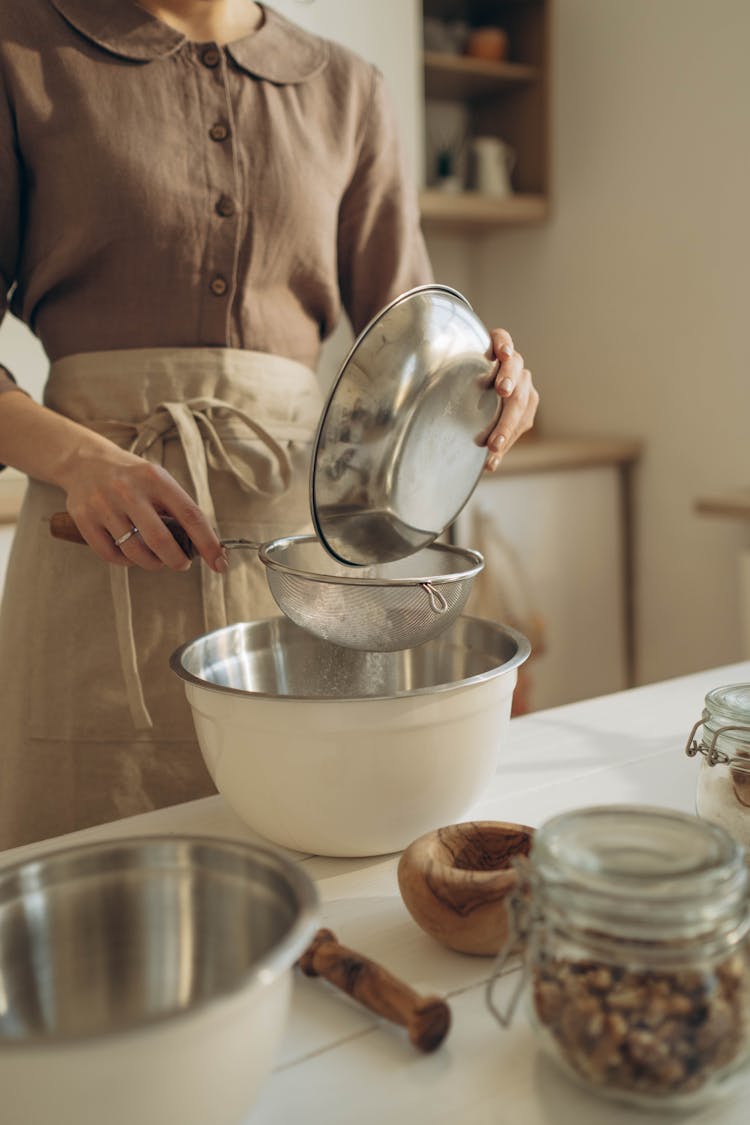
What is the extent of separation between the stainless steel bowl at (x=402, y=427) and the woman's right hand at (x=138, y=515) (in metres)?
0.10

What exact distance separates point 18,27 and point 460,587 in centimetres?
68

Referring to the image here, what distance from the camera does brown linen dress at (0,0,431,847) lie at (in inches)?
41.6

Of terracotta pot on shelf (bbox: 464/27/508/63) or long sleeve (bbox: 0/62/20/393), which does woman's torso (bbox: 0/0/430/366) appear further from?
terracotta pot on shelf (bbox: 464/27/508/63)

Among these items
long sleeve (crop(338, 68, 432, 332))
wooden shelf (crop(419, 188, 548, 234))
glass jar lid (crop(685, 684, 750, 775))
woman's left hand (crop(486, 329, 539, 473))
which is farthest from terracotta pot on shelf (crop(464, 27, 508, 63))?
glass jar lid (crop(685, 684, 750, 775))

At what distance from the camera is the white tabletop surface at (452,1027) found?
486 mm

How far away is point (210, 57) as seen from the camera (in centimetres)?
110

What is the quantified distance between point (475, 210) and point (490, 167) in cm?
17

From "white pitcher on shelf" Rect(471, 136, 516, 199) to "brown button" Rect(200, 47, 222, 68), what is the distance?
1635 millimetres

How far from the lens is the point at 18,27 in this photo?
41.1 inches

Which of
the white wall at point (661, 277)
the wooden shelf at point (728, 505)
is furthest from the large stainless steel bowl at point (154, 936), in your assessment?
the white wall at point (661, 277)

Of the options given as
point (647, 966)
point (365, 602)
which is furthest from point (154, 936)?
point (365, 602)

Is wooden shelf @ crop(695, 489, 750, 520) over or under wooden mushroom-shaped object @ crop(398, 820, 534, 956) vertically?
under

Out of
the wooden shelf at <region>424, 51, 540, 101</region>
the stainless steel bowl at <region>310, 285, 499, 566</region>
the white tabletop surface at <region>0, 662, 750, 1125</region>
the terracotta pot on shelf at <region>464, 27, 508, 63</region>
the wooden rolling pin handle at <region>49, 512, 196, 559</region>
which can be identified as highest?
the terracotta pot on shelf at <region>464, 27, 508, 63</region>

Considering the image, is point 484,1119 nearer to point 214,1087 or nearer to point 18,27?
point 214,1087
